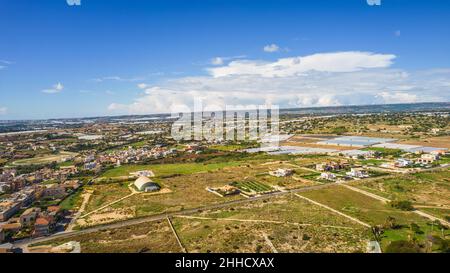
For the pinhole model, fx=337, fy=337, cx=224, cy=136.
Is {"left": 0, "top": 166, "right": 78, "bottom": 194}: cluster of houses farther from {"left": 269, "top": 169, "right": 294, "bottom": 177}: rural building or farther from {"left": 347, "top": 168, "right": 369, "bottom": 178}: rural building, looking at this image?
{"left": 347, "top": 168, "right": 369, "bottom": 178}: rural building

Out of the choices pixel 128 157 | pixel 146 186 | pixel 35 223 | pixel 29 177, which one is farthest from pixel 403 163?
pixel 29 177

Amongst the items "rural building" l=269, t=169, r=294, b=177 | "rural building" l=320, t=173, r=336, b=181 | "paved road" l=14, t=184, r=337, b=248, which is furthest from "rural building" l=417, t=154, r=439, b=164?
"paved road" l=14, t=184, r=337, b=248

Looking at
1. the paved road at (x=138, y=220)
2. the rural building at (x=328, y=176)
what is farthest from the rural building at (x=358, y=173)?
the paved road at (x=138, y=220)

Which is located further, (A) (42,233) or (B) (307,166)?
(B) (307,166)

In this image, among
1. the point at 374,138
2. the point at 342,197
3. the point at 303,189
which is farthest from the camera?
the point at 374,138

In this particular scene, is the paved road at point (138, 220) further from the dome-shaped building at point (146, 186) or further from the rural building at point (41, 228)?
the dome-shaped building at point (146, 186)

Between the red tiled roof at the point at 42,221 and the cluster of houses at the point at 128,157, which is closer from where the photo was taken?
the red tiled roof at the point at 42,221

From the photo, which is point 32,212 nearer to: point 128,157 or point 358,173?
point 128,157
